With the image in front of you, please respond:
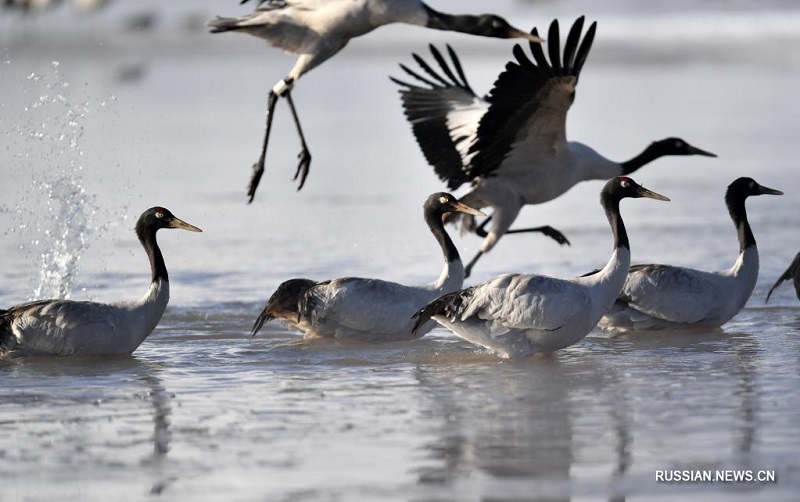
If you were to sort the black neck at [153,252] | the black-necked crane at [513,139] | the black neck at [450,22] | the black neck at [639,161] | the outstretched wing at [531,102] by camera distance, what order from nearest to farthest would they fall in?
the black neck at [153,252]
the outstretched wing at [531,102]
the black neck at [450,22]
the black-necked crane at [513,139]
the black neck at [639,161]

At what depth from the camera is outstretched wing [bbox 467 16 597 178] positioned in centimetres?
901

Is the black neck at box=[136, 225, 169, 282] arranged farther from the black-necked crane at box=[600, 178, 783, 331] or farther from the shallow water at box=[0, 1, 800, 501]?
the black-necked crane at box=[600, 178, 783, 331]

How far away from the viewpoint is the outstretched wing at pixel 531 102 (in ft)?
29.6

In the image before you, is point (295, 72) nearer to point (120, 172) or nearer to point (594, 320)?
point (594, 320)

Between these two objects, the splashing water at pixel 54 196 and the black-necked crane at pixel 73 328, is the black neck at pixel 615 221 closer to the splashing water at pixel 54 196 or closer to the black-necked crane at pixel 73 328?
the black-necked crane at pixel 73 328

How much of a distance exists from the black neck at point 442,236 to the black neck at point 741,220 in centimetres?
181

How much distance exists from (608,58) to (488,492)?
89.0 feet

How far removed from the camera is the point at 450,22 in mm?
9164

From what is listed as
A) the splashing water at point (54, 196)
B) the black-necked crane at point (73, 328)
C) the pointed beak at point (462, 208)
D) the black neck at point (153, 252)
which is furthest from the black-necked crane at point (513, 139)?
the black-necked crane at point (73, 328)

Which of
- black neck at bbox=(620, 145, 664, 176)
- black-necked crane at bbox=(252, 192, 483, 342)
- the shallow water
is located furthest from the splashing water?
black neck at bbox=(620, 145, 664, 176)

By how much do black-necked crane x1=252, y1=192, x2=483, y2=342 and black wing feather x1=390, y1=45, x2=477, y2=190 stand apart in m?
2.59

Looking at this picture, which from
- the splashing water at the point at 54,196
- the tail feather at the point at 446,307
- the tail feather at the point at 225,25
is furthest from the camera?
the splashing water at the point at 54,196

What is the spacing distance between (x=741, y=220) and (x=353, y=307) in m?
2.65

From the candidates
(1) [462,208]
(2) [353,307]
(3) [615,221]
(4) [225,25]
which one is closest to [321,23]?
(4) [225,25]
